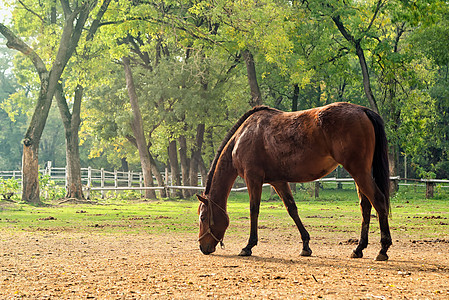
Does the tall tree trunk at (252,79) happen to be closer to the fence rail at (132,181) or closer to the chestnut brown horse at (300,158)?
the fence rail at (132,181)

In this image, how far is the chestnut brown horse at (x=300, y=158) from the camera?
6.82 meters

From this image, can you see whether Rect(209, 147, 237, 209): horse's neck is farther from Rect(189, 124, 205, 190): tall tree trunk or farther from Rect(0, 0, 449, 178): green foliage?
Rect(189, 124, 205, 190): tall tree trunk

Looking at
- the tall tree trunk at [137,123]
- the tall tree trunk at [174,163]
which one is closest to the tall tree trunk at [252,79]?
the tall tree trunk at [137,123]

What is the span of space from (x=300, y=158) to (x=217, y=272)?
216cm

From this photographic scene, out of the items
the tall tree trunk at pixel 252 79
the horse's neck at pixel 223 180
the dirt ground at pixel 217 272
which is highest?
the tall tree trunk at pixel 252 79

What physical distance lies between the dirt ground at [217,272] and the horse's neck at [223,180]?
2.81ft

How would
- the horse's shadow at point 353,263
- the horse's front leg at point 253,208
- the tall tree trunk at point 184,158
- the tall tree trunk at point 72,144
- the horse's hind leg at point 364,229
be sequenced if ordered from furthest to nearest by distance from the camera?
the tall tree trunk at point 184,158, the tall tree trunk at point 72,144, the horse's front leg at point 253,208, the horse's hind leg at point 364,229, the horse's shadow at point 353,263

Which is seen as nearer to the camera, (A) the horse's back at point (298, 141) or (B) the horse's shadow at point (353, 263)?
(B) the horse's shadow at point (353, 263)

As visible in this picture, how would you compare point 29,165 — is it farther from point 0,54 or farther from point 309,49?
point 0,54

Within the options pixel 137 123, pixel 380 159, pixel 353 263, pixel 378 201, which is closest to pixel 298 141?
pixel 380 159

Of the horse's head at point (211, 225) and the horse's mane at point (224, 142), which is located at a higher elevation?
the horse's mane at point (224, 142)

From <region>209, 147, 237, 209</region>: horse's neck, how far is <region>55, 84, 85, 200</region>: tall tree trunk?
17.7m

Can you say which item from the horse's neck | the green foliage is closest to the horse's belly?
the horse's neck

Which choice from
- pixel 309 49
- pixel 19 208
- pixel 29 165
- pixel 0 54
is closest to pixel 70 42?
pixel 29 165
